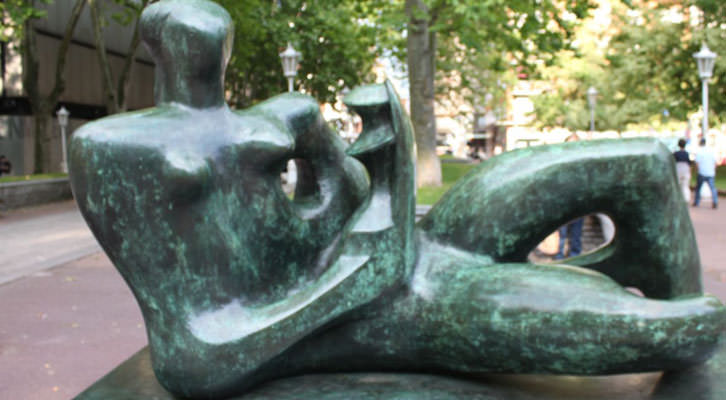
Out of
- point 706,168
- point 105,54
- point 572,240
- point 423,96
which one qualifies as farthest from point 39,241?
point 706,168

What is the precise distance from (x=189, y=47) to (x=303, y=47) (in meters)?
25.1

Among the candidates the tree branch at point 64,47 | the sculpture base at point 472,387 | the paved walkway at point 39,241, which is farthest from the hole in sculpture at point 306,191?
the tree branch at point 64,47

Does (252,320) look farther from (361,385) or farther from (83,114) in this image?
(83,114)

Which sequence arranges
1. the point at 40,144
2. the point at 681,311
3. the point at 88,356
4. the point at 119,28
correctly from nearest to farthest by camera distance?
the point at 681,311
the point at 88,356
the point at 40,144
the point at 119,28

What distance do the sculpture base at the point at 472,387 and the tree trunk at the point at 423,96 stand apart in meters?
14.3

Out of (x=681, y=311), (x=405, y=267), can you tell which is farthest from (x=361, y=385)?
(x=681, y=311)

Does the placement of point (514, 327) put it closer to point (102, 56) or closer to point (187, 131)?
point (187, 131)

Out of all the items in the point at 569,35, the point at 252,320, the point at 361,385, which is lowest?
the point at 361,385

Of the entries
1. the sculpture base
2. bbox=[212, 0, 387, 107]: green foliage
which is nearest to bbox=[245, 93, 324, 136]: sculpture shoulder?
the sculpture base

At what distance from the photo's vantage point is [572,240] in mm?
8758

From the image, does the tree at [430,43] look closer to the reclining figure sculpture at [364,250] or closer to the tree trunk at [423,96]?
the tree trunk at [423,96]

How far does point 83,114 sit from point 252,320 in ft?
109

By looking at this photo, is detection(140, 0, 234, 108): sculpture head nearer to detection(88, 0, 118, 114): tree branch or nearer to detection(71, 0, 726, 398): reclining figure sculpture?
detection(71, 0, 726, 398): reclining figure sculpture

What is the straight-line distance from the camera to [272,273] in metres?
3.19
